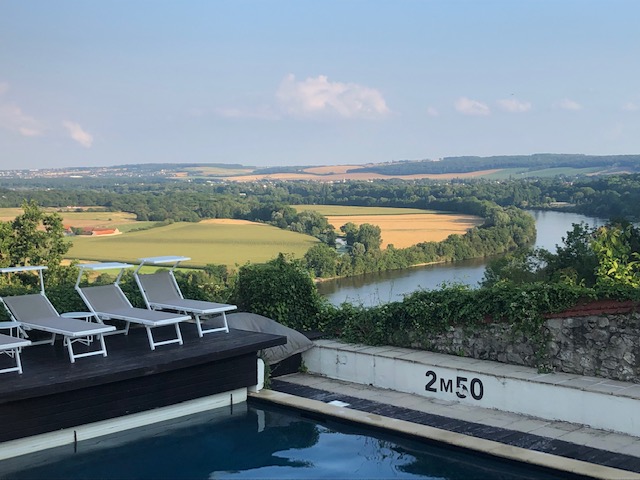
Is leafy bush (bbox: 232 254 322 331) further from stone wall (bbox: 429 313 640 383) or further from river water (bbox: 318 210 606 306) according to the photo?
river water (bbox: 318 210 606 306)

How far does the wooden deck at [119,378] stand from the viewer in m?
5.65

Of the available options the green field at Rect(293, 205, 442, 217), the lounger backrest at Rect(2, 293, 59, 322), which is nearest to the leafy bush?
the lounger backrest at Rect(2, 293, 59, 322)

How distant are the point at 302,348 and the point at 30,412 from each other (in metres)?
3.16

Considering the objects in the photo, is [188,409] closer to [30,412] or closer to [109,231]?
[30,412]

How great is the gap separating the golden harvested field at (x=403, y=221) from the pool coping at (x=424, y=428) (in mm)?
30650

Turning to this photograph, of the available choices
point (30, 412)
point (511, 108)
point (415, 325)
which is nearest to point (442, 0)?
point (511, 108)

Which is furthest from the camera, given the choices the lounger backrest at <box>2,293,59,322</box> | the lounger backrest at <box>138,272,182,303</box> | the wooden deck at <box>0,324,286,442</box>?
the lounger backrest at <box>138,272,182,303</box>

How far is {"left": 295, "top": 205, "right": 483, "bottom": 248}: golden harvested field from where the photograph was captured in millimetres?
40344

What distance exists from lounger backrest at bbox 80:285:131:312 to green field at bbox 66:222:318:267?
19327mm

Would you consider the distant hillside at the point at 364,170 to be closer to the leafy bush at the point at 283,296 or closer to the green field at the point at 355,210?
the green field at the point at 355,210

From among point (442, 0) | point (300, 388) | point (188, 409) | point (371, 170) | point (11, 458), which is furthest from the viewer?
point (371, 170)

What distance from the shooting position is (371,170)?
83.9m

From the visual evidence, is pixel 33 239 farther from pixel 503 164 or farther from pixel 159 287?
pixel 503 164

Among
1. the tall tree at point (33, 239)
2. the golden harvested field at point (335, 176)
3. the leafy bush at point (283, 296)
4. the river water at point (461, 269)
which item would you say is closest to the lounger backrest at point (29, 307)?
the leafy bush at point (283, 296)
